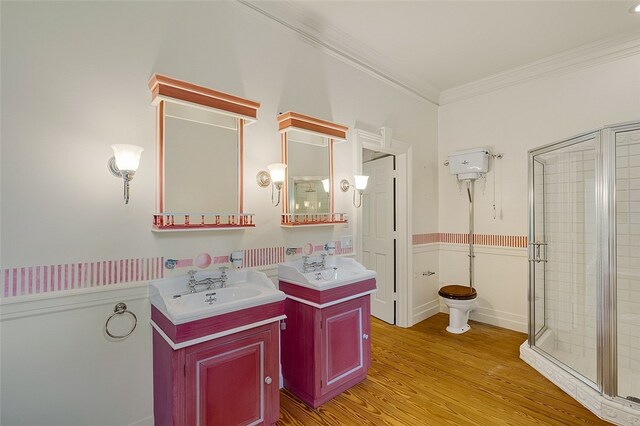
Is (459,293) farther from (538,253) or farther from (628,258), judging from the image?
(628,258)

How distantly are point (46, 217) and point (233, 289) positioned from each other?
39.6 inches

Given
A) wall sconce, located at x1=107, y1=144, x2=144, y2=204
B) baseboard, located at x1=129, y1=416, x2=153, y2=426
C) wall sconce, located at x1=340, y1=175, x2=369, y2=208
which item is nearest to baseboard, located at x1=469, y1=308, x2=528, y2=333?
wall sconce, located at x1=340, y1=175, x2=369, y2=208

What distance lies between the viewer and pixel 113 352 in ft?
5.32

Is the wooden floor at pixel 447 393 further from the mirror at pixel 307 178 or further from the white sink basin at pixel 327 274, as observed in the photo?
the mirror at pixel 307 178

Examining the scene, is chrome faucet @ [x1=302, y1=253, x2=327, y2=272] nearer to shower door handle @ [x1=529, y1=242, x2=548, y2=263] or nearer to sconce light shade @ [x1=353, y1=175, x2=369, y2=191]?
sconce light shade @ [x1=353, y1=175, x2=369, y2=191]

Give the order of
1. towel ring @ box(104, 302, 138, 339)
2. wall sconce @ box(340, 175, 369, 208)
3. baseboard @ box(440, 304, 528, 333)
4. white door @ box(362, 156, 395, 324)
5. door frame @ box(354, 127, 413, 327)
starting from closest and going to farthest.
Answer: towel ring @ box(104, 302, 138, 339) < wall sconce @ box(340, 175, 369, 208) < baseboard @ box(440, 304, 528, 333) < door frame @ box(354, 127, 413, 327) < white door @ box(362, 156, 395, 324)

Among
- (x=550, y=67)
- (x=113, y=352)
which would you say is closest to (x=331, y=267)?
(x=113, y=352)

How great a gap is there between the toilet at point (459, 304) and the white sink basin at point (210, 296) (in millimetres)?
2279

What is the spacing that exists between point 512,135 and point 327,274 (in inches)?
107

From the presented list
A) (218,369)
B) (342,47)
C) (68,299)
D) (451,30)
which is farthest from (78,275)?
(451,30)

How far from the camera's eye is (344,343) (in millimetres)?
2189

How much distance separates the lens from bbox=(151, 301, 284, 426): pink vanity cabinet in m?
1.45

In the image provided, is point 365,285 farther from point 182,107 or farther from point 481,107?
point 481,107

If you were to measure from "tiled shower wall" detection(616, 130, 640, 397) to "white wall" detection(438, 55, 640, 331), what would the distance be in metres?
0.92
